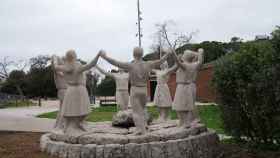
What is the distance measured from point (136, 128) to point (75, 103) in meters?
1.50

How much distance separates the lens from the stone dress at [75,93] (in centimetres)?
805

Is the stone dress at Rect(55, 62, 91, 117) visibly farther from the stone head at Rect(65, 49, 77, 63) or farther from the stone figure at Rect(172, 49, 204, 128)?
the stone figure at Rect(172, 49, 204, 128)

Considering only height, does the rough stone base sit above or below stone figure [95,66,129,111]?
below

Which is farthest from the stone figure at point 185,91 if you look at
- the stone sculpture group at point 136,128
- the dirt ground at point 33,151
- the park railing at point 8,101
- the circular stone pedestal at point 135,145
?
the park railing at point 8,101

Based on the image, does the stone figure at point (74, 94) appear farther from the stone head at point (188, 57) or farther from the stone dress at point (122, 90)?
the stone dress at point (122, 90)

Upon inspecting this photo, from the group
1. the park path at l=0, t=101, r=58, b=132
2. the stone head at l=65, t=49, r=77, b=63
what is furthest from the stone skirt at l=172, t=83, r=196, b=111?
the park path at l=0, t=101, r=58, b=132

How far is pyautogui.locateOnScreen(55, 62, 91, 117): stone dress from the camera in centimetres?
805

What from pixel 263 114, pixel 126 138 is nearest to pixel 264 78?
pixel 263 114

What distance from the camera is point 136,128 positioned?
7914mm

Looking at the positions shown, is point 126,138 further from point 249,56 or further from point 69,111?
point 249,56

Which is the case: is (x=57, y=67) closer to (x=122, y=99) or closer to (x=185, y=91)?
(x=185, y=91)

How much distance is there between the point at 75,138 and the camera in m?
7.91

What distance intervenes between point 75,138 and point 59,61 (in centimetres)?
212

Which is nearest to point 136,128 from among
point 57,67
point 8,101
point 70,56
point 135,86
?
point 135,86
